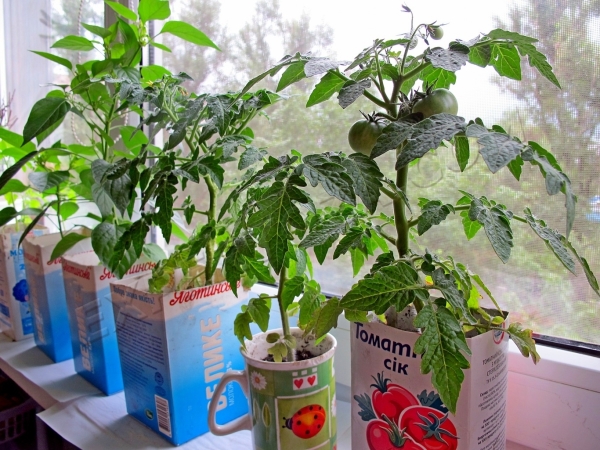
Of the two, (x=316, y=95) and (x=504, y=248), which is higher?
(x=316, y=95)

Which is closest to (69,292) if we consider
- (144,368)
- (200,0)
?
(144,368)

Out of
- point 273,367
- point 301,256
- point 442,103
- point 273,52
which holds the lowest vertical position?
point 273,367

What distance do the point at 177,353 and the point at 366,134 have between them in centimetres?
45

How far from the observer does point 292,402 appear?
0.57m

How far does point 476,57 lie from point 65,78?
5.31 ft

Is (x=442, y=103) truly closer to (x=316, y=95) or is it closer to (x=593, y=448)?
(x=316, y=95)

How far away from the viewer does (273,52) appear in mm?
990

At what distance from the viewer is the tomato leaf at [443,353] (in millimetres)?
342

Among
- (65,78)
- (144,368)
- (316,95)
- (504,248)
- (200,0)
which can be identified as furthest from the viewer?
(65,78)

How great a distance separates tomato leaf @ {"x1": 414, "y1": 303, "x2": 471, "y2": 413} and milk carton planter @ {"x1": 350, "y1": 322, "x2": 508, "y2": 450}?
88 millimetres

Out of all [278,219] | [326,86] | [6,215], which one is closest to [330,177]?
[278,219]

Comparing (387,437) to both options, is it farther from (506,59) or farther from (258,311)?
(506,59)

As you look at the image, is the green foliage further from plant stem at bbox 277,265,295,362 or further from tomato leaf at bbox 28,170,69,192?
tomato leaf at bbox 28,170,69,192

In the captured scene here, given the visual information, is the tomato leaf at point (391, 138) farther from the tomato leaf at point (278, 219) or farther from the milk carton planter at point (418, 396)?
the milk carton planter at point (418, 396)
